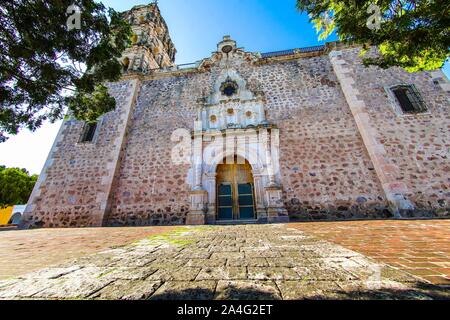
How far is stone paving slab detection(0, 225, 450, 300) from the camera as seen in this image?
3.75ft

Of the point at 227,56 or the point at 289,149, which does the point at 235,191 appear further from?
the point at 227,56

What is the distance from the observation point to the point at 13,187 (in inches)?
790

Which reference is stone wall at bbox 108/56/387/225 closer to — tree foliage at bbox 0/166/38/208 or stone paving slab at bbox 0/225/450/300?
stone paving slab at bbox 0/225/450/300

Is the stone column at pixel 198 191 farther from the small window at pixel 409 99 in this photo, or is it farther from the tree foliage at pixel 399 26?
the small window at pixel 409 99

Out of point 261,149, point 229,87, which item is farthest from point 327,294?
point 229,87

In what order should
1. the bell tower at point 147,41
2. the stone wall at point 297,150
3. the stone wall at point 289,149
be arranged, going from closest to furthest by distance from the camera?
the stone wall at point 297,150
the stone wall at point 289,149
the bell tower at point 147,41

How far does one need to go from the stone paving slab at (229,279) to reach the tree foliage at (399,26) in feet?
15.7

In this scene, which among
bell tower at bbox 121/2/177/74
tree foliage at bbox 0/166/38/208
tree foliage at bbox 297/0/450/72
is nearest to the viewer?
tree foliage at bbox 297/0/450/72

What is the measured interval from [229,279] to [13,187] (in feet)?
97.1

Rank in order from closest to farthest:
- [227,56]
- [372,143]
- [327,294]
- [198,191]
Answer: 1. [327,294]
2. [372,143]
3. [198,191]
4. [227,56]

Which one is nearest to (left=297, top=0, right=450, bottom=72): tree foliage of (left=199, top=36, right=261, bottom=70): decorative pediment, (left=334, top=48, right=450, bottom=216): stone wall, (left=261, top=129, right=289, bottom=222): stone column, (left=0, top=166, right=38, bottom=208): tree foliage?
(left=334, top=48, right=450, bottom=216): stone wall

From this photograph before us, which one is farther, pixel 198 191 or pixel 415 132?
pixel 198 191

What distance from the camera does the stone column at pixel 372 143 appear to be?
632 cm

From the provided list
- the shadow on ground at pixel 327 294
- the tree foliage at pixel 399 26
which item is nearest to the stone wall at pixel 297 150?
the tree foliage at pixel 399 26
